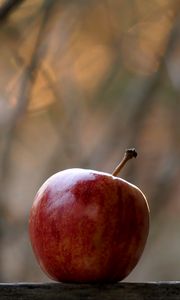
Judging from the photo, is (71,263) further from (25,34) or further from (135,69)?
(135,69)

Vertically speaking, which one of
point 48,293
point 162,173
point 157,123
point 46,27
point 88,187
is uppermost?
point 46,27

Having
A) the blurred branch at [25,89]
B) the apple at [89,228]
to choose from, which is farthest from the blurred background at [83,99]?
the apple at [89,228]

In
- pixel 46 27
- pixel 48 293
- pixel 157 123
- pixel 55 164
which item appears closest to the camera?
pixel 48 293

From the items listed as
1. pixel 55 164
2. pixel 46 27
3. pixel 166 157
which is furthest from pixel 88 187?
pixel 166 157

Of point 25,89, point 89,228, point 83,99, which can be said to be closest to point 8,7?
point 89,228

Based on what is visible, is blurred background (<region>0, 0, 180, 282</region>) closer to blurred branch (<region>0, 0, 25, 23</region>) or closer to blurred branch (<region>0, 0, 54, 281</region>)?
blurred branch (<region>0, 0, 54, 281</region>)

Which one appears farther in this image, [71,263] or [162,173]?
[162,173]

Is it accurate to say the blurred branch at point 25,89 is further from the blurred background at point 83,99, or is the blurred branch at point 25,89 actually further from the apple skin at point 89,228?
the apple skin at point 89,228
